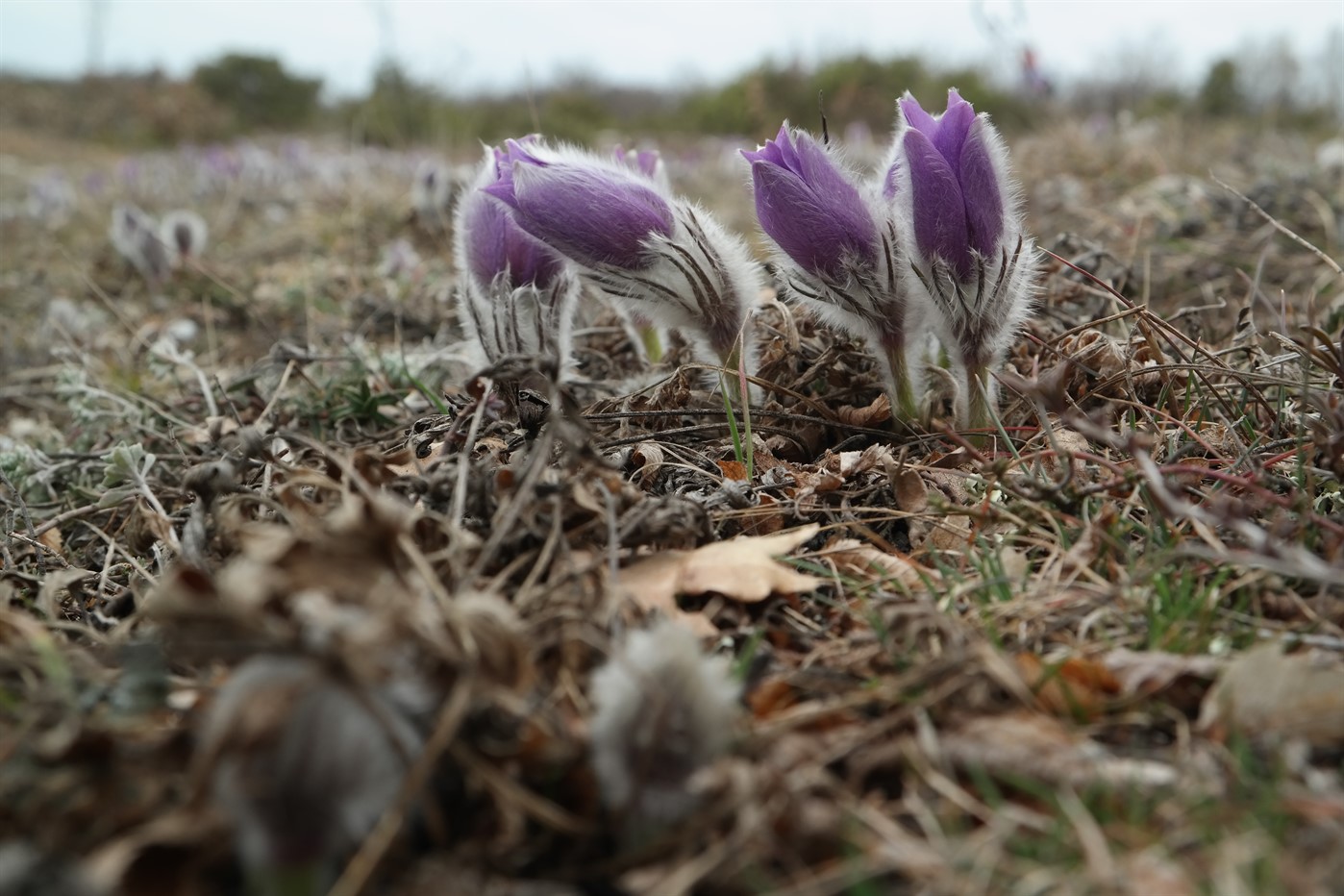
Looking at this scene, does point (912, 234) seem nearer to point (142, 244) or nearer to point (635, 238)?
point (635, 238)

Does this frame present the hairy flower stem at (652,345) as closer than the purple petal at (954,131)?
No

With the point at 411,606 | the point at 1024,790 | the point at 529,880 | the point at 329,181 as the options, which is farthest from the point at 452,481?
the point at 329,181

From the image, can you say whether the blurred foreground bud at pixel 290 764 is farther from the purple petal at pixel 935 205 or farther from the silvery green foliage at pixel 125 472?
the purple petal at pixel 935 205

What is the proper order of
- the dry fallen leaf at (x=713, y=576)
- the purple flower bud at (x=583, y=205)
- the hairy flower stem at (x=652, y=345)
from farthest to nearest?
1. the hairy flower stem at (x=652, y=345)
2. the purple flower bud at (x=583, y=205)
3. the dry fallen leaf at (x=713, y=576)

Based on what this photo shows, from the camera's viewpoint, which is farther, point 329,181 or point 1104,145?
point 329,181

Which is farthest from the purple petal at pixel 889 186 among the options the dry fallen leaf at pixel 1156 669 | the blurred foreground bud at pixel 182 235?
the blurred foreground bud at pixel 182 235

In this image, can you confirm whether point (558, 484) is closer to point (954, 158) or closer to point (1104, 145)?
point (954, 158)

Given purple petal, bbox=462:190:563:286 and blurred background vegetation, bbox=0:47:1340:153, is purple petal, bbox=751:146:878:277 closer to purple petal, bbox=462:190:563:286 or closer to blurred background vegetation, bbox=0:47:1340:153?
purple petal, bbox=462:190:563:286

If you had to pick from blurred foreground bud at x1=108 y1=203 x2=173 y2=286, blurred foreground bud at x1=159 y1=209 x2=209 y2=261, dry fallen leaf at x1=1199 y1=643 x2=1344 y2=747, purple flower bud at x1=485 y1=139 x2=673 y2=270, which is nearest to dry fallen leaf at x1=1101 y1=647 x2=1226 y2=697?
Result: dry fallen leaf at x1=1199 y1=643 x2=1344 y2=747
